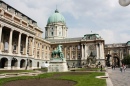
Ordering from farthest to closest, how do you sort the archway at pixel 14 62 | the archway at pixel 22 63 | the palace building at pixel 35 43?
the archway at pixel 22 63, the archway at pixel 14 62, the palace building at pixel 35 43

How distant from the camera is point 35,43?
7169 cm

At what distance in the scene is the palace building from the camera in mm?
48031

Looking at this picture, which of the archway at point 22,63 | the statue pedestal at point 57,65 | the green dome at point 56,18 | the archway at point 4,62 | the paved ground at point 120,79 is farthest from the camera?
the green dome at point 56,18

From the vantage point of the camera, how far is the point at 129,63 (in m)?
80.6

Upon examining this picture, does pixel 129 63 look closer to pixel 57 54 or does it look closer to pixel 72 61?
pixel 72 61

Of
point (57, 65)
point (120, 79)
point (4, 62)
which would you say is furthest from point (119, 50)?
point (120, 79)

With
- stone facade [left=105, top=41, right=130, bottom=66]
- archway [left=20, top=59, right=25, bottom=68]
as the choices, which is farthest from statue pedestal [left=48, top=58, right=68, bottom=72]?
stone facade [left=105, top=41, right=130, bottom=66]

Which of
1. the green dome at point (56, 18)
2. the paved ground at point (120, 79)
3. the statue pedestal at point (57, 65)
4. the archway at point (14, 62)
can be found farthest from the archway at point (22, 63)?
the green dome at point (56, 18)

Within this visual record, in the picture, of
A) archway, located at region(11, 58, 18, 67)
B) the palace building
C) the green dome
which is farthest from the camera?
the green dome

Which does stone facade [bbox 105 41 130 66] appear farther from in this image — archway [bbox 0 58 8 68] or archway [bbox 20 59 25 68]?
archway [bbox 0 58 8 68]

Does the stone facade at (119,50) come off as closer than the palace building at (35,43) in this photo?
No

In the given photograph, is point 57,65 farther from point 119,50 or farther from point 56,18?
point 119,50

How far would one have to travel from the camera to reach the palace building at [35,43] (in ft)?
158

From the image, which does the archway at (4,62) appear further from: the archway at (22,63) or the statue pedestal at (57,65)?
the statue pedestal at (57,65)
